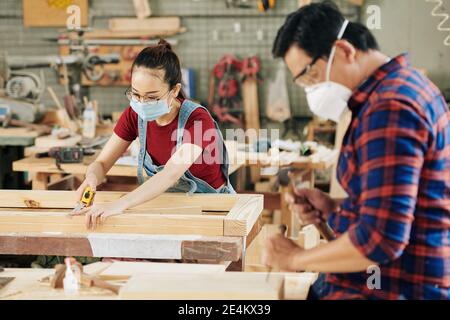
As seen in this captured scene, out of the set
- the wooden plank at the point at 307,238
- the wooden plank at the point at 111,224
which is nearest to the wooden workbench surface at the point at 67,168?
the wooden plank at the point at 307,238

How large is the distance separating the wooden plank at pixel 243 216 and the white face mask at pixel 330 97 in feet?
2.53

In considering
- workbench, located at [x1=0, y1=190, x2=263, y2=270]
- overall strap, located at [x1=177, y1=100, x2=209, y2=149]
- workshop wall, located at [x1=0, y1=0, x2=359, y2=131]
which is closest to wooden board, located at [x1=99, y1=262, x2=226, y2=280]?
workbench, located at [x1=0, y1=190, x2=263, y2=270]

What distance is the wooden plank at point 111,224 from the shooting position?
112 inches

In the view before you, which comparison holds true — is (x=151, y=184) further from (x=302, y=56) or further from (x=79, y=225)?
(x=302, y=56)

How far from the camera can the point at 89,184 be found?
3322 millimetres

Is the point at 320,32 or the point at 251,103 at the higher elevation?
the point at 320,32

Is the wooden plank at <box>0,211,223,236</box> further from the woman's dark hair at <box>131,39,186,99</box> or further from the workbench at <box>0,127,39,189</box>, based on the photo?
the workbench at <box>0,127,39,189</box>

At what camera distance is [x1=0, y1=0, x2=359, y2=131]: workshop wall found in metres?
8.37

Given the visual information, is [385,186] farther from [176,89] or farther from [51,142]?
[51,142]

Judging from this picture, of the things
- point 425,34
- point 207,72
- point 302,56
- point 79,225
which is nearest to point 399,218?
point 302,56

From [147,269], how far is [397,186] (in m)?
1.12

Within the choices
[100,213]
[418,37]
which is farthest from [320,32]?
[418,37]

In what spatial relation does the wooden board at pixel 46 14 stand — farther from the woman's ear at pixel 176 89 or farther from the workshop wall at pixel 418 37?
the woman's ear at pixel 176 89
